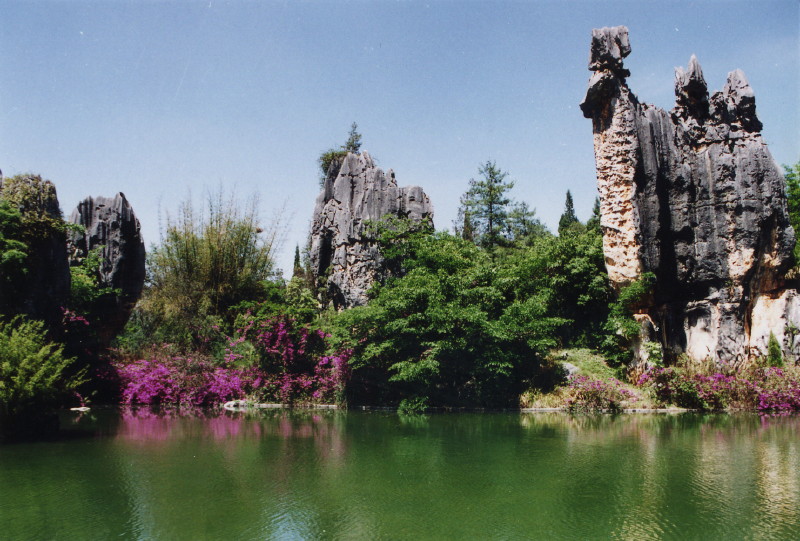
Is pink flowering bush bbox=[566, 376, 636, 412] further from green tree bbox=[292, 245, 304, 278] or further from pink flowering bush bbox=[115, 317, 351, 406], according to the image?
green tree bbox=[292, 245, 304, 278]

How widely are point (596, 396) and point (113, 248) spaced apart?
Result: 15.3 metres

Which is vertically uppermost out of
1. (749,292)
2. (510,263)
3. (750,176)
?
(750,176)

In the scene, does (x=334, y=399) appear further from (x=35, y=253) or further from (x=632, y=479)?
Result: (x=632, y=479)

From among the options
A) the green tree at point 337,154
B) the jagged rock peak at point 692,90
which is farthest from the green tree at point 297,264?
the jagged rock peak at point 692,90

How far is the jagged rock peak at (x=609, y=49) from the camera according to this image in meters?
17.5

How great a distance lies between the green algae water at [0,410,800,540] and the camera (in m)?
5.92

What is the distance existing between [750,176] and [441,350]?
403 inches

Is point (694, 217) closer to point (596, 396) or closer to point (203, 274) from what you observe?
point (596, 396)

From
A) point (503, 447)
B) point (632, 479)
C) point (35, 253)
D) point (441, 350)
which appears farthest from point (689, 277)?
point (35, 253)

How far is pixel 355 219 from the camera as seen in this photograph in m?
21.5

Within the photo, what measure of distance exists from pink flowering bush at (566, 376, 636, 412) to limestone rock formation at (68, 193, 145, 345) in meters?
13.9

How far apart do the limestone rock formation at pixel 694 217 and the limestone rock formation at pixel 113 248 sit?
1486 centimetres

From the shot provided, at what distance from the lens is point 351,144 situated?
2689 cm

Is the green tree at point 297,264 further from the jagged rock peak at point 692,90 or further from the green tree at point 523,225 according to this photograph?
the jagged rock peak at point 692,90
